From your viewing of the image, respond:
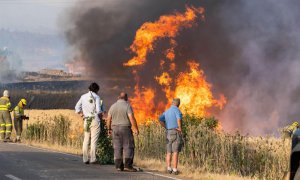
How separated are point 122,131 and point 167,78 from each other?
68.0 feet

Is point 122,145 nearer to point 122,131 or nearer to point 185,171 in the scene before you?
point 122,131

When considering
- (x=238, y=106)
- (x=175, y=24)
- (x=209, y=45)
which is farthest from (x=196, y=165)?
(x=238, y=106)

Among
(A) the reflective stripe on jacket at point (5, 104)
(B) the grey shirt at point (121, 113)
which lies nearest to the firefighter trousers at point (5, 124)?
(A) the reflective stripe on jacket at point (5, 104)

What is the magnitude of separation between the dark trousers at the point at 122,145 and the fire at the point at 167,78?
54.5 feet

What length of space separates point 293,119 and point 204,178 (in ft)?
120

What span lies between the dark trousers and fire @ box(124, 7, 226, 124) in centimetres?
1660

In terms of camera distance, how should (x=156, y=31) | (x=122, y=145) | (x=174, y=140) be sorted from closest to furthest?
(x=174, y=140) < (x=122, y=145) < (x=156, y=31)

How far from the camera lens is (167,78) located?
36281mm

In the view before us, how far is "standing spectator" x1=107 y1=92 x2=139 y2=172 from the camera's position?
15512 mm

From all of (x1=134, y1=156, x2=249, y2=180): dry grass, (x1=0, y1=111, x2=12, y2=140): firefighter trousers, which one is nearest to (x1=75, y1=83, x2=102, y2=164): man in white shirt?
(x1=134, y1=156, x2=249, y2=180): dry grass

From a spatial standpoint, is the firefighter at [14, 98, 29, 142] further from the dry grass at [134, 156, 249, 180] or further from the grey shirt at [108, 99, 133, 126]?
the grey shirt at [108, 99, 133, 126]

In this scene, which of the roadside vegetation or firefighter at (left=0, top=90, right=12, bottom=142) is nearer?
the roadside vegetation

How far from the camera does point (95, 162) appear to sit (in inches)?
669

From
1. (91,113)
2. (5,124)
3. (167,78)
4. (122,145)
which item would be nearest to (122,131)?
(122,145)
